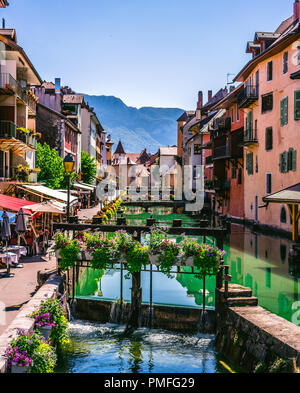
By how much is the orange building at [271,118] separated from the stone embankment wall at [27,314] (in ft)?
60.9

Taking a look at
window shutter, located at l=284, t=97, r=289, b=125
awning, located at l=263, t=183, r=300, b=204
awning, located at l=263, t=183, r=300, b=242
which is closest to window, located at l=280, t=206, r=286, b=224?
→ window shutter, located at l=284, t=97, r=289, b=125

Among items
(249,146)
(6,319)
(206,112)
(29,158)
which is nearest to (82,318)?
(6,319)

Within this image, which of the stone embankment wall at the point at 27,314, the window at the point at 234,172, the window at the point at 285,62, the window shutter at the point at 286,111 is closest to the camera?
the stone embankment wall at the point at 27,314

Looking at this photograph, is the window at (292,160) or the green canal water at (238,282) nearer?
the green canal water at (238,282)

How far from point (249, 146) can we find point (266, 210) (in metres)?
6.50

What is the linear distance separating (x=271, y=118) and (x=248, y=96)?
3.79m

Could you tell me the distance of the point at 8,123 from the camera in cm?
2488

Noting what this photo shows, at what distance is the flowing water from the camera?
348 inches

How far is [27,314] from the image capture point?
802 cm

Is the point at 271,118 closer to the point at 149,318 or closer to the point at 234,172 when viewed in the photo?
the point at 234,172

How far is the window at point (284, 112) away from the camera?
28500mm

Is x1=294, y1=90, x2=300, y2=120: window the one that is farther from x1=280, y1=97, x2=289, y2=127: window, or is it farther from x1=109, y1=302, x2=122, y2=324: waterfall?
x1=109, y1=302, x2=122, y2=324: waterfall

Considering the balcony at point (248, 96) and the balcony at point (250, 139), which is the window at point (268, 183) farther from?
the balcony at point (248, 96)

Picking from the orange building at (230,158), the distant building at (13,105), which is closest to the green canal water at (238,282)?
the distant building at (13,105)
